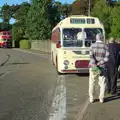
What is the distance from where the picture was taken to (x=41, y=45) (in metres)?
63.1

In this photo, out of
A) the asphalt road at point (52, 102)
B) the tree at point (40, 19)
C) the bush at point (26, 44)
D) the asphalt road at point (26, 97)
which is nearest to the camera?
the asphalt road at point (52, 102)

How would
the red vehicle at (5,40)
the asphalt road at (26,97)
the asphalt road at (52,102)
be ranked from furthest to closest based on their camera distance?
1. the red vehicle at (5,40)
2. the asphalt road at (26,97)
3. the asphalt road at (52,102)

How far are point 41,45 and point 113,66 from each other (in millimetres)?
50280

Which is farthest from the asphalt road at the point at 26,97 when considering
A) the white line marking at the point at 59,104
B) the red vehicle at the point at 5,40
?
the red vehicle at the point at 5,40

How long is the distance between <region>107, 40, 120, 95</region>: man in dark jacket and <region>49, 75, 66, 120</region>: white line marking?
4.75 feet

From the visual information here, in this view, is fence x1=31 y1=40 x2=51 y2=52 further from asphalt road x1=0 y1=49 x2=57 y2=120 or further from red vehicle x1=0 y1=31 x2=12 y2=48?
asphalt road x1=0 y1=49 x2=57 y2=120

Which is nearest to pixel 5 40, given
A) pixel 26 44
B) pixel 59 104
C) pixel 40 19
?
pixel 26 44

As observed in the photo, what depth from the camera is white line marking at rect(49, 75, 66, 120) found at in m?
9.98

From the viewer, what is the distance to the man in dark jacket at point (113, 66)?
13.0 metres

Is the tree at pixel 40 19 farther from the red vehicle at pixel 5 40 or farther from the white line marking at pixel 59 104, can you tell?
the white line marking at pixel 59 104

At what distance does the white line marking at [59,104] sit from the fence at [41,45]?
4203cm

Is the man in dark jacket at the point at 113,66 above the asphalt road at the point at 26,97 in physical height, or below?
above

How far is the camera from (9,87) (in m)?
15.7

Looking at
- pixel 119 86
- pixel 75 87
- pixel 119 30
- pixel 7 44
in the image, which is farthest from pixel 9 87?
pixel 7 44
